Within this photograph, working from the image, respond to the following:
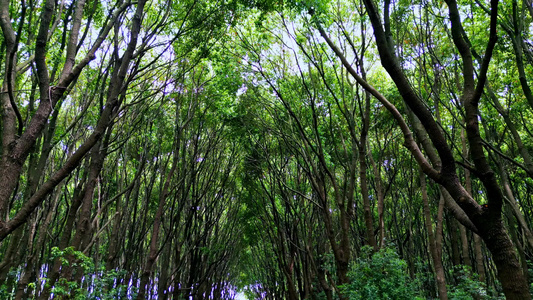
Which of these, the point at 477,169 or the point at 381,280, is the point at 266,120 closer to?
the point at 381,280

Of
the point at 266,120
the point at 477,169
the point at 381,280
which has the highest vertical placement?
the point at 266,120

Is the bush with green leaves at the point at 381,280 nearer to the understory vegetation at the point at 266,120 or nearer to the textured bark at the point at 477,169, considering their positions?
the understory vegetation at the point at 266,120

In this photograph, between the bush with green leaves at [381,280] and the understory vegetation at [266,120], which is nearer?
the understory vegetation at [266,120]

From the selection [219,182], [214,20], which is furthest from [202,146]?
[214,20]

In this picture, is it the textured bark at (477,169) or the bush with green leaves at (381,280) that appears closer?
the textured bark at (477,169)

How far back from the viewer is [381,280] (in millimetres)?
5953

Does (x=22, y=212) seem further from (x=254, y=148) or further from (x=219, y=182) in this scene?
(x=219, y=182)

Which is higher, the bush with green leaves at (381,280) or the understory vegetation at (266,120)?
the understory vegetation at (266,120)

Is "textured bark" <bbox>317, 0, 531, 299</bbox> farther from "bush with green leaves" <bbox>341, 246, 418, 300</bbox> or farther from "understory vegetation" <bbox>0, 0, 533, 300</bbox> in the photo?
"bush with green leaves" <bbox>341, 246, 418, 300</bbox>

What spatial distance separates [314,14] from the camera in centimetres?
507

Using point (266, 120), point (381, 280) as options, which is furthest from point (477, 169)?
point (266, 120)

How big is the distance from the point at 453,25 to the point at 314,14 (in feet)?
8.61

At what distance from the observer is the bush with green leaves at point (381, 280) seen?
580 cm

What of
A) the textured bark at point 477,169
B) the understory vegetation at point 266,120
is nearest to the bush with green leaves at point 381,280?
the understory vegetation at point 266,120
